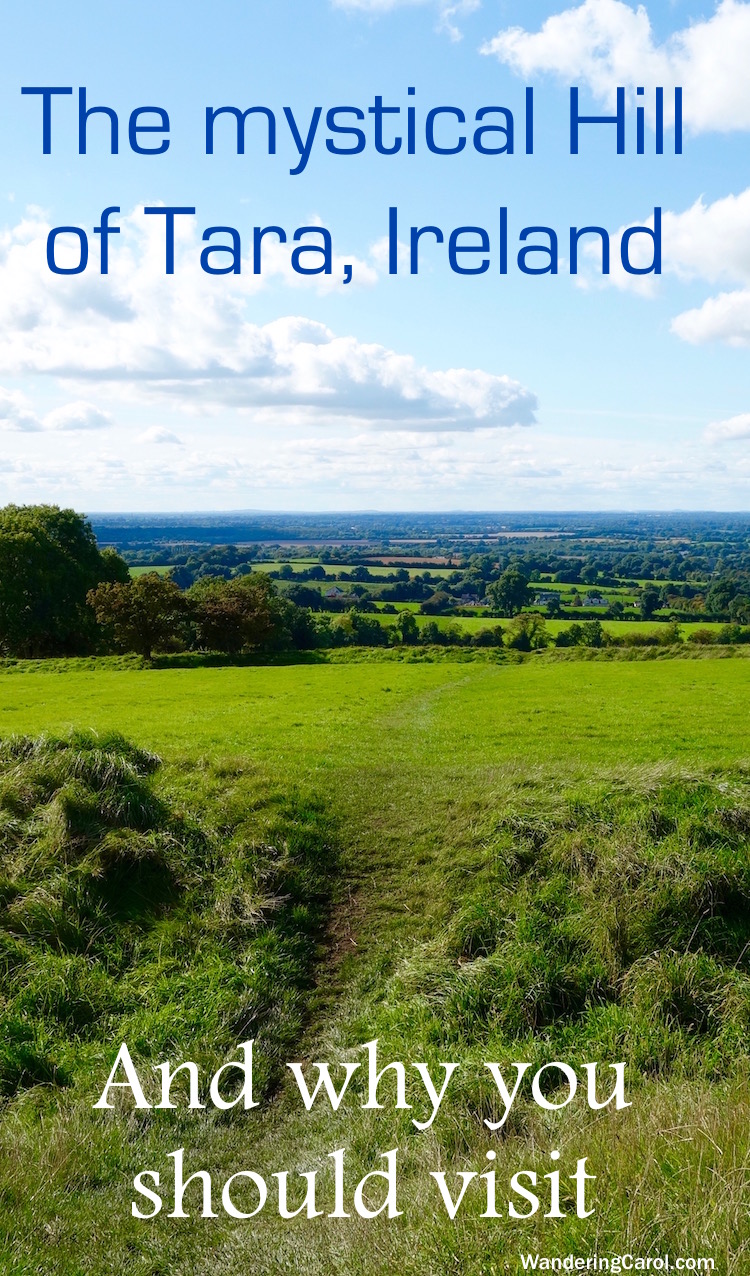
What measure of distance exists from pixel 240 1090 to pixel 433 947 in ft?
9.77

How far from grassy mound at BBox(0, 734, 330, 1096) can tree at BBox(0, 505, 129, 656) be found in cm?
4866

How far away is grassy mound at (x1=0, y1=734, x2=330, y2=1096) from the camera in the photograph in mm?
9094

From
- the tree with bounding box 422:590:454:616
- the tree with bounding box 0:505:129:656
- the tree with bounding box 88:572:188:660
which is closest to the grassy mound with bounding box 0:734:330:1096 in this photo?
the tree with bounding box 88:572:188:660

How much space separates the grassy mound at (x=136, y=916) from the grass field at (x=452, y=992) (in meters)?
0.07

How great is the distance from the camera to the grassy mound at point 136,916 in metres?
9.09

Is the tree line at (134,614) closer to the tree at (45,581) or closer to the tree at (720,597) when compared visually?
the tree at (45,581)

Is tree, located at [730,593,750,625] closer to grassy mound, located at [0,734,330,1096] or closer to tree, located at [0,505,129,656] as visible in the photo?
tree, located at [0,505,129,656]

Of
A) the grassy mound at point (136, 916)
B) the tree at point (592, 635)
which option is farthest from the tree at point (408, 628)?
the grassy mound at point (136, 916)

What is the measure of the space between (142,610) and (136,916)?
41460 mm

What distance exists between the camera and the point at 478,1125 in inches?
286

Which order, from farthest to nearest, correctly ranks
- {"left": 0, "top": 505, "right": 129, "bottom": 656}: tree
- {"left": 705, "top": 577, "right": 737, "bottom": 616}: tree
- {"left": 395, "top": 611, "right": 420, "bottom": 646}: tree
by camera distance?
{"left": 705, "top": 577, "right": 737, "bottom": 616}: tree → {"left": 395, "top": 611, "right": 420, "bottom": 646}: tree → {"left": 0, "top": 505, "right": 129, "bottom": 656}: tree

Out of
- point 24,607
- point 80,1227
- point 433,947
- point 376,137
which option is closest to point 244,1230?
point 80,1227

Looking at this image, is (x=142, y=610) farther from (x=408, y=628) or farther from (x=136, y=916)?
(x=136, y=916)

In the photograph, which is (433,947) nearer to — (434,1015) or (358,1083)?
(434,1015)
